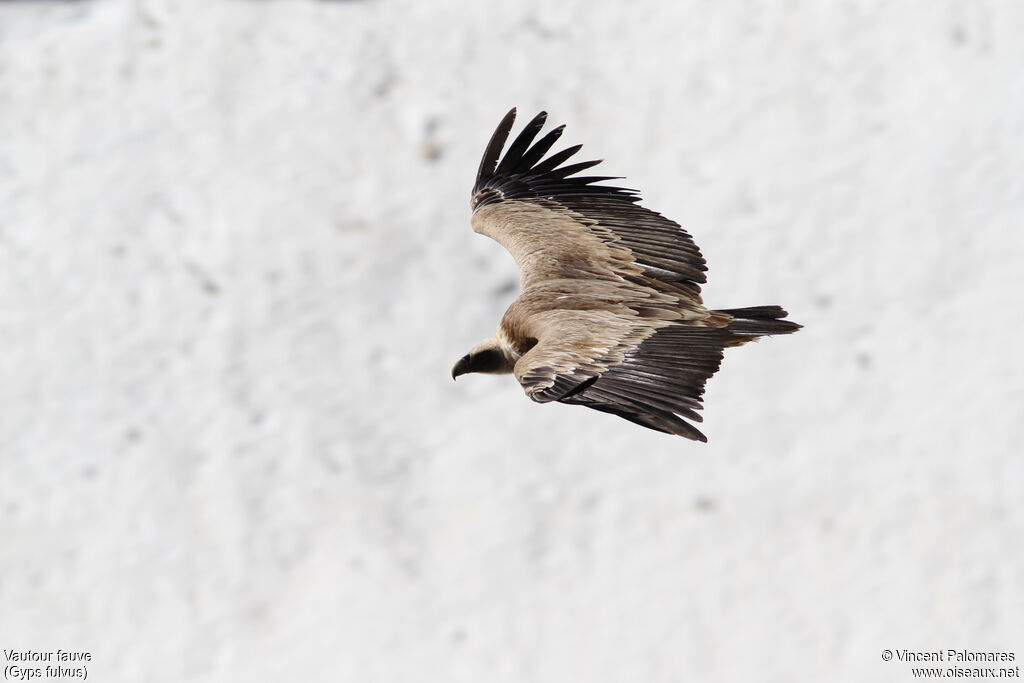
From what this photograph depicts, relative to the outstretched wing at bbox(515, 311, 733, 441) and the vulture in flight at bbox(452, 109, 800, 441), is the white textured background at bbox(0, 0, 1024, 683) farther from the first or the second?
Result: the outstretched wing at bbox(515, 311, 733, 441)

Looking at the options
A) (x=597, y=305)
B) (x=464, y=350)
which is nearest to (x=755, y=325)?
(x=597, y=305)

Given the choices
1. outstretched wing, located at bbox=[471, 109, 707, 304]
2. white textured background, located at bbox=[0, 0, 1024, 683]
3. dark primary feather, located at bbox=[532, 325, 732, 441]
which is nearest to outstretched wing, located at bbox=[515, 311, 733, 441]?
dark primary feather, located at bbox=[532, 325, 732, 441]

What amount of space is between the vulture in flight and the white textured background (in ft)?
9.56

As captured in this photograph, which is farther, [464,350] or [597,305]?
[464,350]

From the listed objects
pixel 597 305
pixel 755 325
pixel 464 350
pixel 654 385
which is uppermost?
pixel 464 350

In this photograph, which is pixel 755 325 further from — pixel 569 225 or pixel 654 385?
pixel 569 225

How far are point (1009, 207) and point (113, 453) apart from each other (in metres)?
7.48

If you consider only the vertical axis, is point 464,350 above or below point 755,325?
above

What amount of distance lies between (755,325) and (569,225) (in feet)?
5.29

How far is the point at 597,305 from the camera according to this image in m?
6.78

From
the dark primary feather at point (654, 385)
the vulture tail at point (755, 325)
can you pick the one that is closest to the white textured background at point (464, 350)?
the vulture tail at point (755, 325)

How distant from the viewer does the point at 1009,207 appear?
11352 mm

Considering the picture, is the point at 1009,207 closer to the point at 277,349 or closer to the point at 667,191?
the point at 667,191

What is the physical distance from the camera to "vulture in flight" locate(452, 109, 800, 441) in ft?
19.1
